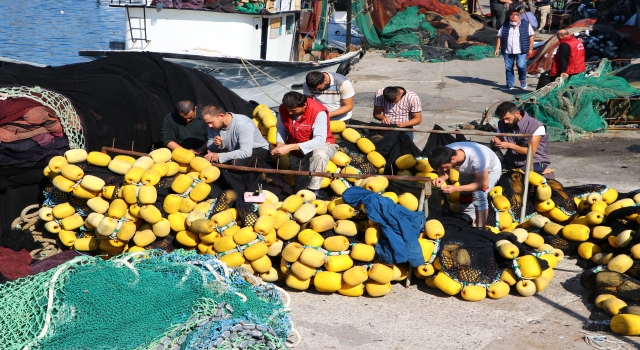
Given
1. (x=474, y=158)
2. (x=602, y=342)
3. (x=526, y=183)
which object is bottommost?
(x=602, y=342)

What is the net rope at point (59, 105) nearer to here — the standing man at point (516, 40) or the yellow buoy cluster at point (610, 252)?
the yellow buoy cluster at point (610, 252)

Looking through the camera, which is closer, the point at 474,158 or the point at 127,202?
the point at 127,202

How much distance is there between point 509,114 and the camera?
7.23 m

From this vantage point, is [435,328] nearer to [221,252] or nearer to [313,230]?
[313,230]

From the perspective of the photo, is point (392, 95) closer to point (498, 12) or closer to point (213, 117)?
point (213, 117)

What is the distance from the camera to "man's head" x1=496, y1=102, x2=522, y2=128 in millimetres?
7234

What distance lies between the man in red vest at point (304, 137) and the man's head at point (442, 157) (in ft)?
3.46

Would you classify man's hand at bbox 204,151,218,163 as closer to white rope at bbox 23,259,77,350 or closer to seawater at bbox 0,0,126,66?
white rope at bbox 23,259,77,350

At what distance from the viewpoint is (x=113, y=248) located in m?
6.04

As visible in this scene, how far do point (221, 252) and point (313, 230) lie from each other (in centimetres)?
76

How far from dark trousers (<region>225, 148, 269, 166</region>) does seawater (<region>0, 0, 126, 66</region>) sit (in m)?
17.6

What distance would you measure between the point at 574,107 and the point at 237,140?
6.09m

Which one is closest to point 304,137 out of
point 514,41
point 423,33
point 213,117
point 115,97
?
point 213,117

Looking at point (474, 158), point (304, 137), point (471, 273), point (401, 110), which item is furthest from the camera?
point (401, 110)
